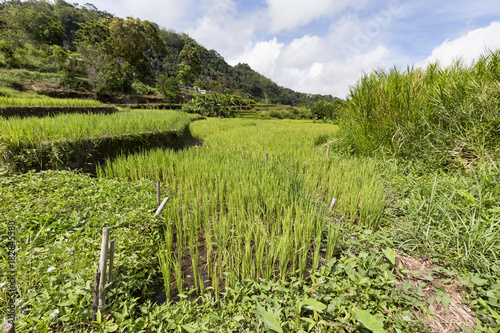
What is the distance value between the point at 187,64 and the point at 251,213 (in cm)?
4217

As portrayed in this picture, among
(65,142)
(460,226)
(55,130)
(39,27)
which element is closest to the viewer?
(460,226)

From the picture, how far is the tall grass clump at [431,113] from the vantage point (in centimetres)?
327

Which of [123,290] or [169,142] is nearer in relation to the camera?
[123,290]

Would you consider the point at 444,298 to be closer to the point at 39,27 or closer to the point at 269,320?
the point at 269,320

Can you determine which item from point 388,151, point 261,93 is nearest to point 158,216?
point 388,151

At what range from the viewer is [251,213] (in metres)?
2.78

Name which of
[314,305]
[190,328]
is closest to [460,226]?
[314,305]

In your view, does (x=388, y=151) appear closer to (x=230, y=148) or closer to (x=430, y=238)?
(x=430, y=238)

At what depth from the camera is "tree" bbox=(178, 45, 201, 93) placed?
34.9 m

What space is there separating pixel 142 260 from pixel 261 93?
86599 millimetres

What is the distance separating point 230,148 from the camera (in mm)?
6352

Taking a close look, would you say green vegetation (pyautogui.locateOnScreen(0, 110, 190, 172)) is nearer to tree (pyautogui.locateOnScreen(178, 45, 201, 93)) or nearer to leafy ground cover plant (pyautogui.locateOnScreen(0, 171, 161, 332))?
leafy ground cover plant (pyautogui.locateOnScreen(0, 171, 161, 332))

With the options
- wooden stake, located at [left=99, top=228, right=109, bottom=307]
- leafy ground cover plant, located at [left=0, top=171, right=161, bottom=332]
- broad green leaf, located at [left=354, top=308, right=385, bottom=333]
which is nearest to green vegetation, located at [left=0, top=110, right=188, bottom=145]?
leafy ground cover plant, located at [left=0, top=171, right=161, bottom=332]

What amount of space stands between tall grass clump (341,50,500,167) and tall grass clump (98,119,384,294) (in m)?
1.02
